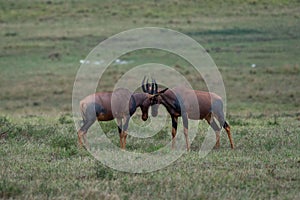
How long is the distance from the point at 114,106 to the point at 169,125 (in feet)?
11.9

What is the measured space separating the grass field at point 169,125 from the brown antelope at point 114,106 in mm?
524

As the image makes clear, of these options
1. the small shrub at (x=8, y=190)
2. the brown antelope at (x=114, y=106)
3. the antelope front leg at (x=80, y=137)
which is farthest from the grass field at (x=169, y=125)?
the brown antelope at (x=114, y=106)

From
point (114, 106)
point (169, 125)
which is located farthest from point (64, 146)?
point (169, 125)

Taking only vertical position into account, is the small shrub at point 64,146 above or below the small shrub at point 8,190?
below

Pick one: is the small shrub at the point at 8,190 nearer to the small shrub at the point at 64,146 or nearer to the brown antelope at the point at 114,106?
the small shrub at the point at 64,146

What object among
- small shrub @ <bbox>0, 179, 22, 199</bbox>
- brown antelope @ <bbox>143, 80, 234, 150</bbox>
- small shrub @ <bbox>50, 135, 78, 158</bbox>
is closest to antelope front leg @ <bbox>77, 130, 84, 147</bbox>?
small shrub @ <bbox>50, 135, 78, 158</bbox>

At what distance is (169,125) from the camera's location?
17062 millimetres

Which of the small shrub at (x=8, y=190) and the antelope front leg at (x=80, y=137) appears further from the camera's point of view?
the antelope front leg at (x=80, y=137)

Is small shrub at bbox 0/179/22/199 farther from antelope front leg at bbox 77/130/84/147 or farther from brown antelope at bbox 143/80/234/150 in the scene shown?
brown antelope at bbox 143/80/234/150

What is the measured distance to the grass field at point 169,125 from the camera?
9258 millimetres

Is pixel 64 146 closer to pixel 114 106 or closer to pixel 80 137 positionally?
pixel 80 137

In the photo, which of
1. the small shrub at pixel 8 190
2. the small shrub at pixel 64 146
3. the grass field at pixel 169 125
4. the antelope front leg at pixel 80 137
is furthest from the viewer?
the antelope front leg at pixel 80 137

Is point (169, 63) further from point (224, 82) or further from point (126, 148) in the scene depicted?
point (126, 148)

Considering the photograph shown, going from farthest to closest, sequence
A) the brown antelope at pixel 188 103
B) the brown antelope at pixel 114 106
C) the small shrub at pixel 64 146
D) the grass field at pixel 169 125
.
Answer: the brown antelope at pixel 114 106 → the brown antelope at pixel 188 103 → the small shrub at pixel 64 146 → the grass field at pixel 169 125
